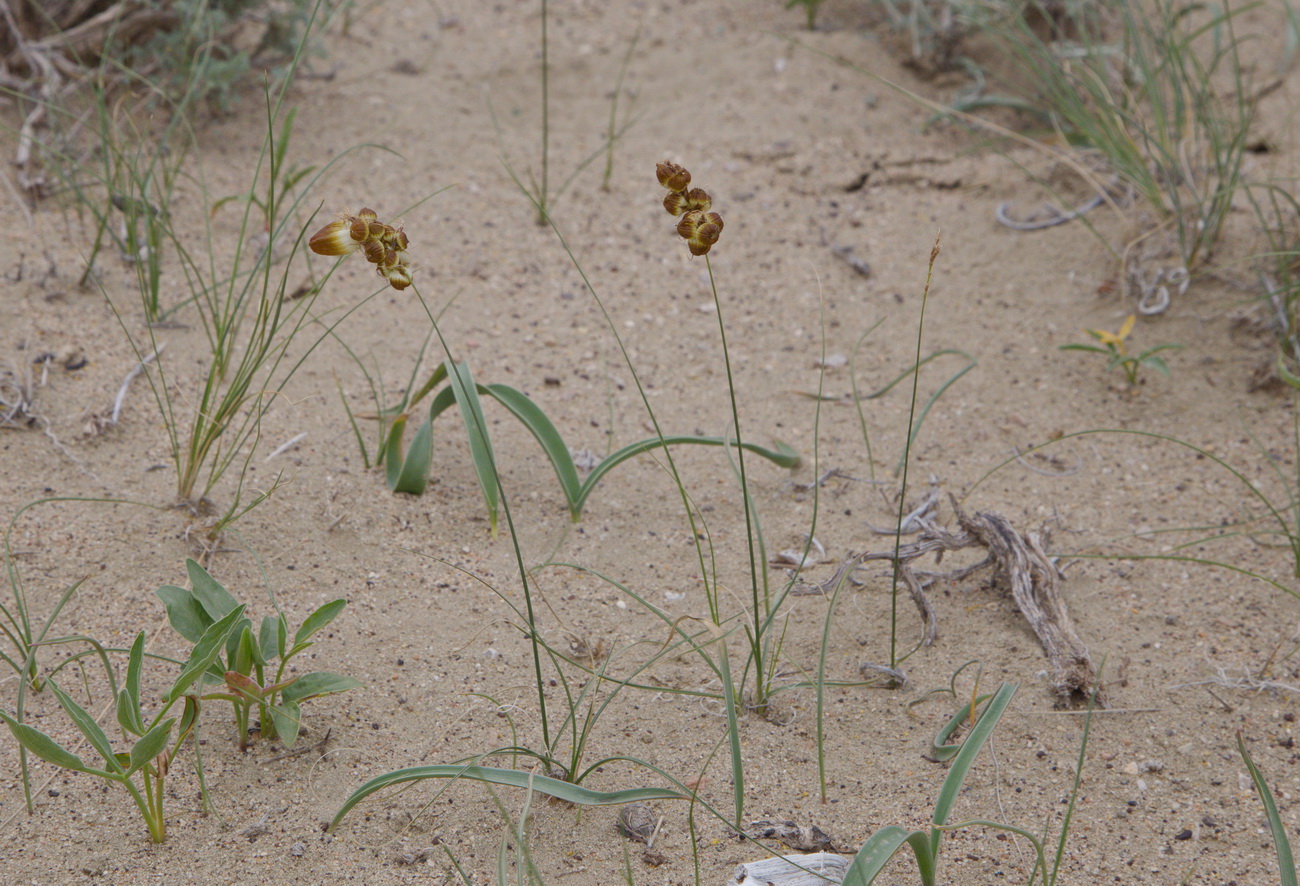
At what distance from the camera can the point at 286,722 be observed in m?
1.52

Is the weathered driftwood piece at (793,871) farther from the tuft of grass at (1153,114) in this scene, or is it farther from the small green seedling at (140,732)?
the tuft of grass at (1153,114)

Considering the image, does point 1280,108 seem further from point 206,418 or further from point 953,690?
point 206,418

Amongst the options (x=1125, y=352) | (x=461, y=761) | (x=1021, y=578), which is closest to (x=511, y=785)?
(x=461, y=761)

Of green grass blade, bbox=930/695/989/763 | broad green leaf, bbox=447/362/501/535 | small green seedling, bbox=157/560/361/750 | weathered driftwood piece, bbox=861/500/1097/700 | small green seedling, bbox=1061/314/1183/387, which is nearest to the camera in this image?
small green seedling, bbox=157/560/361/750

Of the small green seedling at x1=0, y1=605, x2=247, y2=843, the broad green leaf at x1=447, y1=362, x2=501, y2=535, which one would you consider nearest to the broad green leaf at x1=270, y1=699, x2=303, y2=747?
the small green seedling at x1=0, y1=605, x2=247, y2=843

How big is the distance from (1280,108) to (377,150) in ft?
8.94

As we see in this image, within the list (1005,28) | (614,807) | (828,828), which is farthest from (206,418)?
(1005,28)

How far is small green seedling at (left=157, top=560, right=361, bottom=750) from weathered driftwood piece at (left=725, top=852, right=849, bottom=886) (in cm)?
57

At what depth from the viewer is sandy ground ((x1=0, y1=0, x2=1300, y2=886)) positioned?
1.52 metres

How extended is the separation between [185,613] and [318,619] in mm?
175

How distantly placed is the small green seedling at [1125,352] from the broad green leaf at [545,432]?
1.14 meters

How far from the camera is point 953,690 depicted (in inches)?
66.5

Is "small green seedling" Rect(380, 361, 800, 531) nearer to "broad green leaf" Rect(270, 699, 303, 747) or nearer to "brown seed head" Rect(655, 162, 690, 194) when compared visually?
"broad green leaf" Rect(270, 699, 303, 747)

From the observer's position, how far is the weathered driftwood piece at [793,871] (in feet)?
4.56
